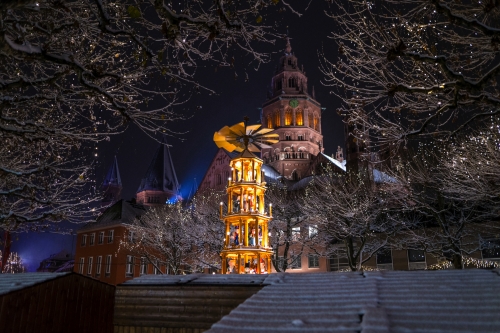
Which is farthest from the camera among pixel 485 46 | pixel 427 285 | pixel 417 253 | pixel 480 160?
pixel 417 253

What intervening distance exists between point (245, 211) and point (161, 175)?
74.5m

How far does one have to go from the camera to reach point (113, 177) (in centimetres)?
11112

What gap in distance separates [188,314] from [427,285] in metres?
4.79

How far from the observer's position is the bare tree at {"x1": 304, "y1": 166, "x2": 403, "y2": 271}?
27.2 metres

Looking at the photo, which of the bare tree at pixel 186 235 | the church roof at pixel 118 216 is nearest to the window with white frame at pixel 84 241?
the church roof at pixel 118 216

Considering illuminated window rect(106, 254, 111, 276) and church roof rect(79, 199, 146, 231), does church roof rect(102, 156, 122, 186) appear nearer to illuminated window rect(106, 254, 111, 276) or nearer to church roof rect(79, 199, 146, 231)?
church roof rect(79, 199, 146, 231)

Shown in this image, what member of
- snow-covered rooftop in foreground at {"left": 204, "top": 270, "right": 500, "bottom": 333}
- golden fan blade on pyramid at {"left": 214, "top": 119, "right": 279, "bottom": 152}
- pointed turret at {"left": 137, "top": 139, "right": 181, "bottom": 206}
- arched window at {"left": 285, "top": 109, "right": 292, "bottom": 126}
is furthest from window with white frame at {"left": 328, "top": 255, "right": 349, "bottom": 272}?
pointed turret at {"left": 137, "top": 139, "right": 181, "bottom": 206}

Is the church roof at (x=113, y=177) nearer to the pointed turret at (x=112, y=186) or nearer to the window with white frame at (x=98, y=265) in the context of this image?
the pointed turret at (x=112, y=186)

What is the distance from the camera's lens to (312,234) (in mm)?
35062

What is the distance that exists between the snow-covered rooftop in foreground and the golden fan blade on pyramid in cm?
1227

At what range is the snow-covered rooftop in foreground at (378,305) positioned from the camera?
4.45m

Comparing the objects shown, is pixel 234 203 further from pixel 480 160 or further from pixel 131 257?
pixel 131 257

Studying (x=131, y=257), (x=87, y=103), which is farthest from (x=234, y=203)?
(x=131, y=257)

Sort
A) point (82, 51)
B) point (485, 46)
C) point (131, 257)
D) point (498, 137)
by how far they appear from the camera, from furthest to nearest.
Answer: point (131, 257), point (498, 137), point (82, 51), point (485, 46)
